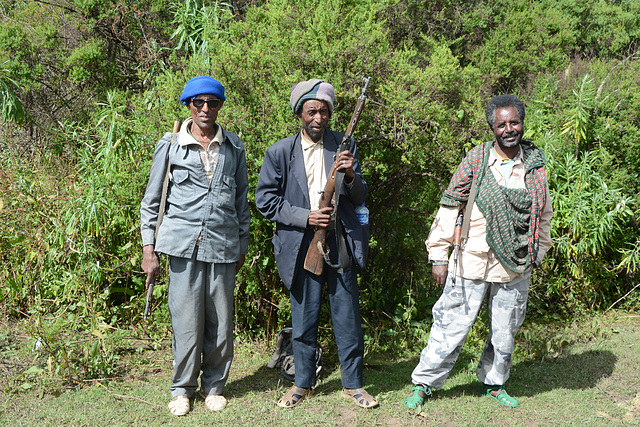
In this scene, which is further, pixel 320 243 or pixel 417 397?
pixel 417 397

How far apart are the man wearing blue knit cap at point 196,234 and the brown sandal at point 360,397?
0.84 metres

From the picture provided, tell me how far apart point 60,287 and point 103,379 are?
1.63 m

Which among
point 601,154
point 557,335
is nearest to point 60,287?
point 557,335

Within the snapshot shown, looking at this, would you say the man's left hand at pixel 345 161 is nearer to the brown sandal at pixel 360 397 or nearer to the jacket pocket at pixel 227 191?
the jacket pocket at pixel 227 191

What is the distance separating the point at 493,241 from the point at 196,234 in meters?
1.88

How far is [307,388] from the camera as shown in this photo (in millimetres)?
3871

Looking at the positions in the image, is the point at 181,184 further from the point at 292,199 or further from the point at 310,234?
the point at 310,234

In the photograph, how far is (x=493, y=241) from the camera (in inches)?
142

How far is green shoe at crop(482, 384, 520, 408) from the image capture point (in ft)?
12.6

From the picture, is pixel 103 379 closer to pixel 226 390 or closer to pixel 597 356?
pixel 226 390

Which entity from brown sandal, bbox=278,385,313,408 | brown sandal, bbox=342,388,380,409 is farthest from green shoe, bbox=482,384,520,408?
brown sandal, bbox=278,385,313,408

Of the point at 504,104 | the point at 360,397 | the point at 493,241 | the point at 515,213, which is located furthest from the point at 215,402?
the point at 504,104

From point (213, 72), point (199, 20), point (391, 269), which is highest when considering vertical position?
point (199, 20)

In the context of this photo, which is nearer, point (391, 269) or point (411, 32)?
point (391, 269)
